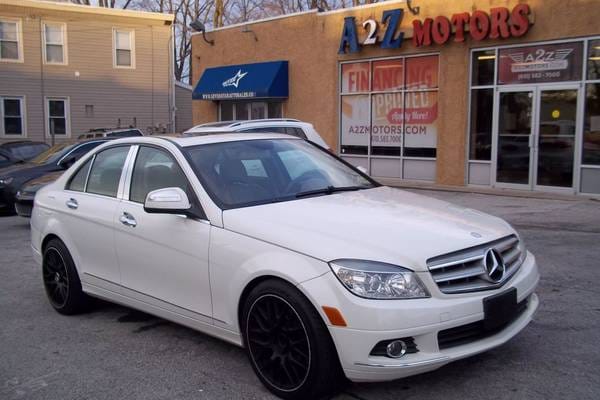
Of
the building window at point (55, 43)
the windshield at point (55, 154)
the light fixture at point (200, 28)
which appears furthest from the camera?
the building window at point (55, 43)

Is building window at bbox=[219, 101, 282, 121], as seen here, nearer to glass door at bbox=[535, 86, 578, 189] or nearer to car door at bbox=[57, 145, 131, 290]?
glass door at bbox=[535, 86, 578, 189]

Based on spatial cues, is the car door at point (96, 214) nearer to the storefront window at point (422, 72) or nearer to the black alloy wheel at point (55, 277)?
the black alloy wheel at point (55, 277)

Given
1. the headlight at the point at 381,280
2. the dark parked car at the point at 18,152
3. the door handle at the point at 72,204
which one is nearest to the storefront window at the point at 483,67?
the door handle at the point at 72,204

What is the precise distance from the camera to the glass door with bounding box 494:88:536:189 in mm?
13750

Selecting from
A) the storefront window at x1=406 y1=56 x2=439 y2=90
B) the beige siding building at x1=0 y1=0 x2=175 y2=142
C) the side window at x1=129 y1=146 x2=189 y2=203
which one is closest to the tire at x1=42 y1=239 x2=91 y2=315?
the side window at x1=129 y1=146 x2=189 y2=203

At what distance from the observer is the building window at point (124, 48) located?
2814 cm

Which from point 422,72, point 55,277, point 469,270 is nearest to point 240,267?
point 469,270

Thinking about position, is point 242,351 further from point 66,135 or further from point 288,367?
point 66,135

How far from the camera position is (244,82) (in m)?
19.8

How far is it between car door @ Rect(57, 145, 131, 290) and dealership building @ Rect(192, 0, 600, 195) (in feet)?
33.8

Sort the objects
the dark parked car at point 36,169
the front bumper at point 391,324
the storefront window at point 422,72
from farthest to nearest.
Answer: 1. the storefront window at point 422,72
2. the dark parked car at point 36,169
3. the front bumper at point 391,324

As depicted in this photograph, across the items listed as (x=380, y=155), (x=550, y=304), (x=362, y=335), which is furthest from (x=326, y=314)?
(x=380, y=155)

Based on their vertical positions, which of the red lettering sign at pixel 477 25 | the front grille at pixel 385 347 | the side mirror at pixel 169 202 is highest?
the red lettering sign at pixel 477 25

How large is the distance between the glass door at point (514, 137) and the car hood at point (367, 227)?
9856mm
